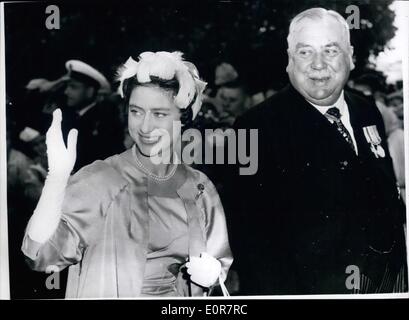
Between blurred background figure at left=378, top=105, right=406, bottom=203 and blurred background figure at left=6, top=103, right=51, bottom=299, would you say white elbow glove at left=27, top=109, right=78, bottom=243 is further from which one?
blurred background figure at left=378, top=105, right=406, bottom=203

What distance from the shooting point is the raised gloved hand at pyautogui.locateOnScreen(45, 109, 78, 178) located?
2613mm

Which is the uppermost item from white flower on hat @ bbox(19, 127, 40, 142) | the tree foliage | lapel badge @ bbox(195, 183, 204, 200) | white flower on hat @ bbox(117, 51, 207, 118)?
the tree foliage

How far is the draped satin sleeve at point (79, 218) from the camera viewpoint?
2.57m

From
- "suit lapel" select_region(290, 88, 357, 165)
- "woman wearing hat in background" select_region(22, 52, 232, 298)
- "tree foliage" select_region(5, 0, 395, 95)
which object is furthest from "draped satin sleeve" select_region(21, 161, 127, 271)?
"suit lapel" select_region(290, 88, 357, 165)

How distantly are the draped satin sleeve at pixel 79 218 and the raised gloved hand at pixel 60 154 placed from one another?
6cm

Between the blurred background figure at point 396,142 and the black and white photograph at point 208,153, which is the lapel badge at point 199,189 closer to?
the black and white photograph at point 208,153

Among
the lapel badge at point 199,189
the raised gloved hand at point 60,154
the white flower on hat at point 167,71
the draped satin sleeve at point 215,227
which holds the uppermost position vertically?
the white flower on hat at point 167,71

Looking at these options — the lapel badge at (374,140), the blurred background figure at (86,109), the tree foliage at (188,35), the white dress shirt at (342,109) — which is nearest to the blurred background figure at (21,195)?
the blurred background figure at (86,109)

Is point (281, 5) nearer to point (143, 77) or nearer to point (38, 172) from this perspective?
point (143, 77)

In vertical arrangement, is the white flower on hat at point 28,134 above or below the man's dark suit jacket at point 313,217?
above

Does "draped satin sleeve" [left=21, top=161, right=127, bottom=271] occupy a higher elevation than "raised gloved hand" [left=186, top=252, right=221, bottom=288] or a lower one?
higher

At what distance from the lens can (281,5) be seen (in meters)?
2.62

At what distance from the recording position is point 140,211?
257 cm

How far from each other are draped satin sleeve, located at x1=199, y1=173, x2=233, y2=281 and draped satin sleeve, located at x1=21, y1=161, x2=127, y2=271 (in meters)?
0.38
